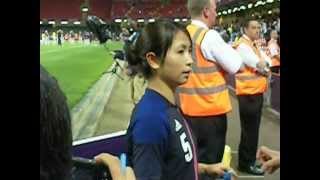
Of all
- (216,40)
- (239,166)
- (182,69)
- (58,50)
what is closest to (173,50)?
(182,69)

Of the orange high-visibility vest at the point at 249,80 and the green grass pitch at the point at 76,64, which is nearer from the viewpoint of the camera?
the green grass pitch at the point at 76,64

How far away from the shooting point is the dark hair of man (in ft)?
2.10

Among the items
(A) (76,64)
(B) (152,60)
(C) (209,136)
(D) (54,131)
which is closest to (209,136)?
(C) (209,136)

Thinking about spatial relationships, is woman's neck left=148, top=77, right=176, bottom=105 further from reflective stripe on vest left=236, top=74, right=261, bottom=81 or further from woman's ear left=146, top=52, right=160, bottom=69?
reflective stripe on vest left=236, top=74, right=261, bottom=81

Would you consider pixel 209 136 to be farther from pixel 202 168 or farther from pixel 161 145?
pixel 161 145

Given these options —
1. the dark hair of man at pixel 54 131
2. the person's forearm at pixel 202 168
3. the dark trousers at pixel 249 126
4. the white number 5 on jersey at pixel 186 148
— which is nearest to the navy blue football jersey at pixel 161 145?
the white number 5 on jersey at pixel 186 148

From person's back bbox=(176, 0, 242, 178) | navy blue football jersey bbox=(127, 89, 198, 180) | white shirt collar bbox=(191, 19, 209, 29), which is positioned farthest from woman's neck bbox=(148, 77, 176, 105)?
white shirt collar bbox=(191, 19, 209, 29)

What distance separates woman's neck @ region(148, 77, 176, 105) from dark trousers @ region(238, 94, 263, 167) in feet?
1.06

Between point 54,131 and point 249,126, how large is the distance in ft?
4.02

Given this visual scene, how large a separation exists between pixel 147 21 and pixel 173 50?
142mm

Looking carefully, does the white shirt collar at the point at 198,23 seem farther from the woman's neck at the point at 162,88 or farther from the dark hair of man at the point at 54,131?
the dark hair of man at the point at 54,131

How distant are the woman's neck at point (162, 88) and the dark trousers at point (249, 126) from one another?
0.32 m

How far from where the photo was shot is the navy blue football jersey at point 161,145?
156 cm
